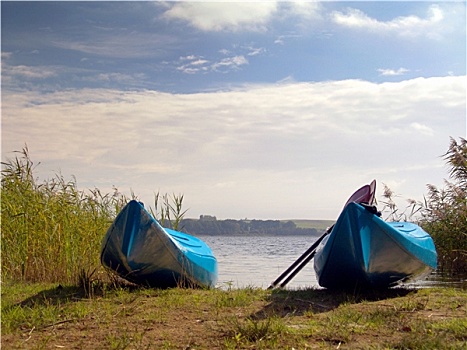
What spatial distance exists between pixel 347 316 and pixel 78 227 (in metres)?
4.48

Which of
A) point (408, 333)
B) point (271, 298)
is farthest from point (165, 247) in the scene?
point (408, 333)

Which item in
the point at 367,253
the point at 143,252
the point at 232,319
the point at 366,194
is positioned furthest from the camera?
the point at 366,194

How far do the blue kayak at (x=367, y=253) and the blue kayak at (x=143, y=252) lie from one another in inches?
62.5

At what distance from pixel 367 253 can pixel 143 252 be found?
2367 mm

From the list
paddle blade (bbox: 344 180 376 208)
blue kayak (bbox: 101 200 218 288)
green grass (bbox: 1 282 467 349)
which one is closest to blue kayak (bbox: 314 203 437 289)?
green grass (bbox: 1 282 467 349)

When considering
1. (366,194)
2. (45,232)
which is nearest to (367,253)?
(366,194)

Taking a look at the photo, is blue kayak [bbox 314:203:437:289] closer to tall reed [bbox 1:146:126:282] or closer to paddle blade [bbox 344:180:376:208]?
paddle blade [bbox 344:180:376:208]

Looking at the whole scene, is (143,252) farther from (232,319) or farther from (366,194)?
(366,194)

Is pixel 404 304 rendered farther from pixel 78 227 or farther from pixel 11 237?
pixel 11 237

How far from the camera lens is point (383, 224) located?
571 cm

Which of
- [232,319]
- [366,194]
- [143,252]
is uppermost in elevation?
[366,194]

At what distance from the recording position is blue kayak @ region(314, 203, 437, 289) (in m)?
5.65

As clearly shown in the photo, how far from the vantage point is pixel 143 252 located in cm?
614

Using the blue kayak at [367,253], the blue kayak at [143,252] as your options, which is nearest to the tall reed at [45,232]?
the blue kayak at [143,252]
